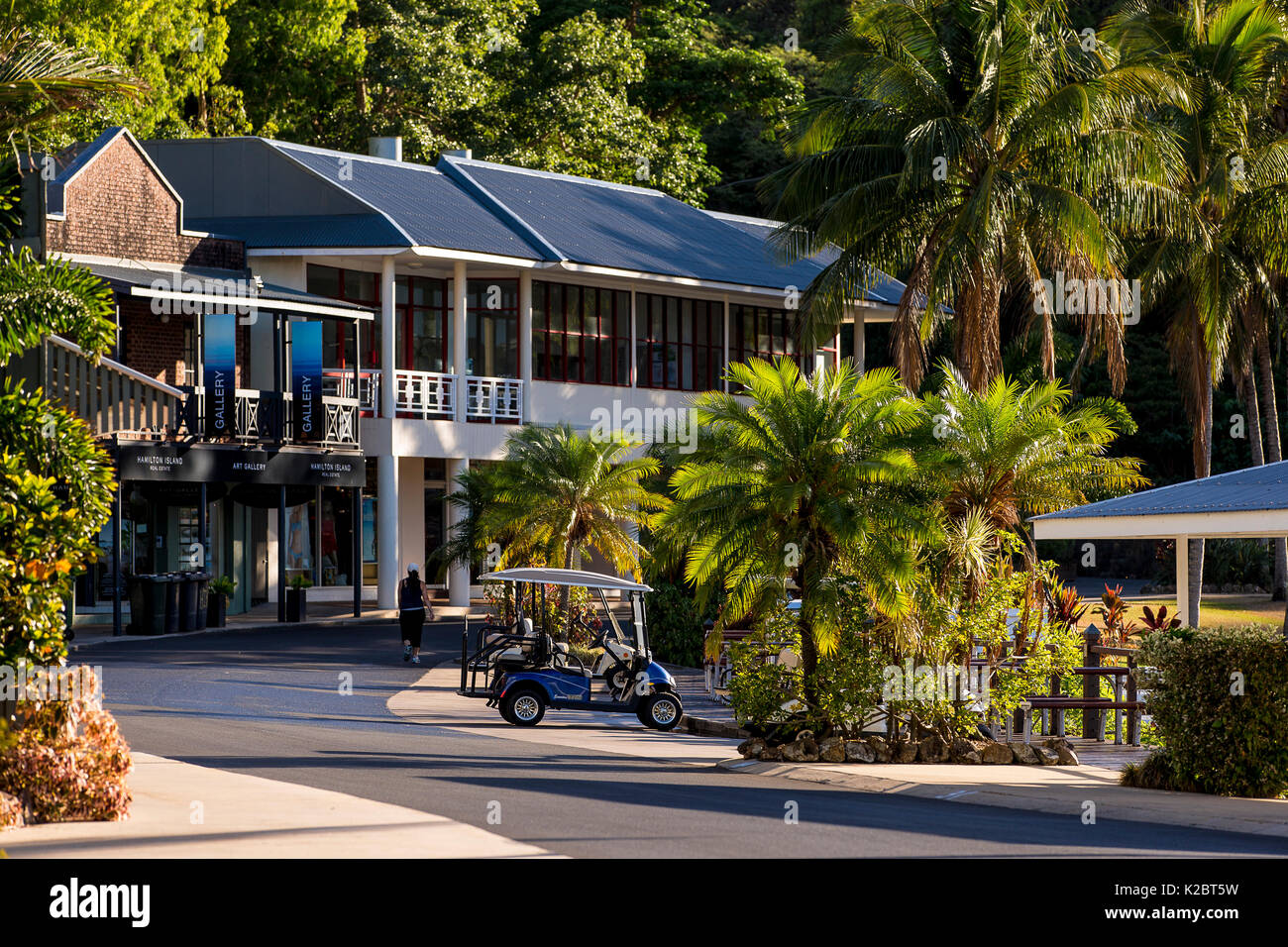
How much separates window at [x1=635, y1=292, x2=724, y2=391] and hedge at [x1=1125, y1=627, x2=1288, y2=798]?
86.4 feet

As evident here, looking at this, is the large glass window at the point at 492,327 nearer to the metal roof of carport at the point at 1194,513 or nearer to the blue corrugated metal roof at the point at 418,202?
the blue corrugated metal roof at the point at 418,202

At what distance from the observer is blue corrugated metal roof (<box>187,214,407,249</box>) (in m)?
34.2

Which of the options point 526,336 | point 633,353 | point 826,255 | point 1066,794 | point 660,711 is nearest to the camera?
point 1066,794

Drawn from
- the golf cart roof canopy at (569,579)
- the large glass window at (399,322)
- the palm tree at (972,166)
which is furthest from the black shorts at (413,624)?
the large glass window at (399,322)

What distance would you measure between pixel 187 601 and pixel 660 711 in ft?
40.3

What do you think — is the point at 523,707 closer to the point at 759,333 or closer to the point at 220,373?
the point at 220,373

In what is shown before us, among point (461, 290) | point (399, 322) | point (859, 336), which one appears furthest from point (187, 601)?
point (859, 336)

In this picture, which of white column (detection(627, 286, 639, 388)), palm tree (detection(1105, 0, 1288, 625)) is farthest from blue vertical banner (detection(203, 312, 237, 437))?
palm tree (detection(1105, 0, 1288, 625))

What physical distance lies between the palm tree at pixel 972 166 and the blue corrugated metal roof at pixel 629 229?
27.4ft

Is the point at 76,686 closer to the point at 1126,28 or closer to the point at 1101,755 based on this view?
the point at 1101,755

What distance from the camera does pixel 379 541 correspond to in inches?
1355

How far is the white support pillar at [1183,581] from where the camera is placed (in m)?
19.6

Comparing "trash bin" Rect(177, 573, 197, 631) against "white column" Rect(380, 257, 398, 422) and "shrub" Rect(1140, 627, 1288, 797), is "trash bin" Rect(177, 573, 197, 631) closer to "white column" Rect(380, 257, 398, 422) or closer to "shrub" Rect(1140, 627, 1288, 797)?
"white column" Rect(380, 257, 398, 422)

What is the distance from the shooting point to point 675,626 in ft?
95.5
